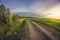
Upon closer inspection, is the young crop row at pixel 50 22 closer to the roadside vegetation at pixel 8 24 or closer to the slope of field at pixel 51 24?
the slope of field at pixel 51 24

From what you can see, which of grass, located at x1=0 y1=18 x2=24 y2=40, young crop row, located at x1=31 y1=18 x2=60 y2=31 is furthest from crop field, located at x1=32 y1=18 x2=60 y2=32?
grass, located at x1=0 y1=18 x2=24 y2=40

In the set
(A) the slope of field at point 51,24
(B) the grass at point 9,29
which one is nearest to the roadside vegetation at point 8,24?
(B) the grass at point 9,29

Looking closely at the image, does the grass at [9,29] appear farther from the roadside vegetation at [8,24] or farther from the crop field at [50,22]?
the crop field at [50,22]

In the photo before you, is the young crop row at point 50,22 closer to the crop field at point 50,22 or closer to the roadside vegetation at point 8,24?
the crop field at point 50,22

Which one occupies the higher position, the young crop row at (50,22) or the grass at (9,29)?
the young crop row at (50,22)

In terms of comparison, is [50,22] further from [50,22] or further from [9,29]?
[9,29]

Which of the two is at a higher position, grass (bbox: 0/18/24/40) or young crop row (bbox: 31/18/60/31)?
young crop row (bbox: 31/18/60/31)

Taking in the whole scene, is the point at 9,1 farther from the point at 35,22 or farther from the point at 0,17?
the point at 35,22

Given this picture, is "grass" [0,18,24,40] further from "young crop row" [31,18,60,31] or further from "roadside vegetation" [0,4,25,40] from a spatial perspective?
"young crop row" [31,18,60,31]

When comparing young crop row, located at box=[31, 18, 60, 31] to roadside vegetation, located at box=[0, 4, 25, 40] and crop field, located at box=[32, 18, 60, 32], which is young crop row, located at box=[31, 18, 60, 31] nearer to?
crop field, located at box=[32, 18, 60, 32]

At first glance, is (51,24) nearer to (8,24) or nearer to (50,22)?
(50,22)

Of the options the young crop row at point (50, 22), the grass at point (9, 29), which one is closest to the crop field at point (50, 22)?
the young crop row at point (50, 22)

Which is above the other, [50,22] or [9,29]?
[50,22]

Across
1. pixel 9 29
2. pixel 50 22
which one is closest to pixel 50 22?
pixel 50 22
